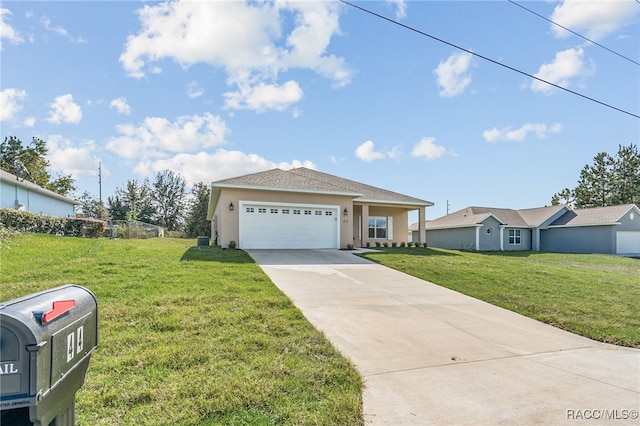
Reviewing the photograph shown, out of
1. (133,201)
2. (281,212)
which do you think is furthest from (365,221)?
(133,201)

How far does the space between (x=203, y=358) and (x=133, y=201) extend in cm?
4784

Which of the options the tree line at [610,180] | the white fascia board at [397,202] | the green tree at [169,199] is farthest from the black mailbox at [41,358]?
the tree line at [610,180]

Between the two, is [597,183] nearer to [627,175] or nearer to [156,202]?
[627,175]

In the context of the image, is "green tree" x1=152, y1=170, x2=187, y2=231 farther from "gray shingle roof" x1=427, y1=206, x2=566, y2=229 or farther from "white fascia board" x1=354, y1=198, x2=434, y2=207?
"white fascia board" x1=354, y1=198, x2=434, y2=207

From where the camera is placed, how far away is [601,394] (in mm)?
3664

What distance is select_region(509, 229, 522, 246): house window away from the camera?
29281 mm

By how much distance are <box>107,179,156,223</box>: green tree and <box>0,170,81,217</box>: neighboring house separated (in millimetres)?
17503

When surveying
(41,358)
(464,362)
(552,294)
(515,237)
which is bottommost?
(552,294)

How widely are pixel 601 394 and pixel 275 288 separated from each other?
18.5 feet

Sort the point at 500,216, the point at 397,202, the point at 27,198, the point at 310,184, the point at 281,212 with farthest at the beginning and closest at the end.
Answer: the point at 500,216 < the point at 27,198 < the point at 397,202 < the point at 310,184 < the point at 281,212

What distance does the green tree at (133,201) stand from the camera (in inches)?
1797

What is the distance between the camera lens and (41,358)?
1580 millimetres

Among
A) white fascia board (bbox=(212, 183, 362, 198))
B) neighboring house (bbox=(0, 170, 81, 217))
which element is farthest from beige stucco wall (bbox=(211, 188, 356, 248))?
A: neighboring house (bbox=(0, 170, 81, 217))

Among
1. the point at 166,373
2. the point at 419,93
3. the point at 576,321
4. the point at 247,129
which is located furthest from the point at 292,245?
the point at 166,373
